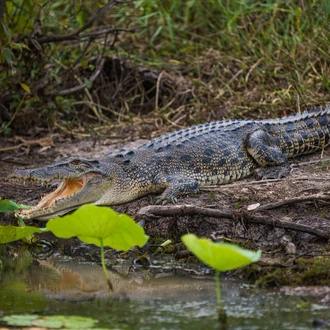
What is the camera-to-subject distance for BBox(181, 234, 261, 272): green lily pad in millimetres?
3971

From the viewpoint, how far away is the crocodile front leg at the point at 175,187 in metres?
6.64

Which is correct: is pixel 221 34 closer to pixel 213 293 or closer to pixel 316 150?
pixel 316 150

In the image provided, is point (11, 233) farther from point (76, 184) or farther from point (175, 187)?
point (175, 187)

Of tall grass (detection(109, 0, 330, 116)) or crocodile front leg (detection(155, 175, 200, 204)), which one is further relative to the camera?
tall grass (detection(109, 0, 330, 116))

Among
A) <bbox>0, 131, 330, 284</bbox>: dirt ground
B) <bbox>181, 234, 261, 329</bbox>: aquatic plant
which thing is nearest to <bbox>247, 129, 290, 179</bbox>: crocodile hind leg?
<bbox>0, 131, 330, 284</bbox>: dirt ground

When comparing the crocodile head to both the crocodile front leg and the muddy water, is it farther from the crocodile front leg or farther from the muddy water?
the muddy water

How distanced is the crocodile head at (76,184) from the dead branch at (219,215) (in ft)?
2.26

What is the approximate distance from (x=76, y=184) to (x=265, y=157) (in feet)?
5.52

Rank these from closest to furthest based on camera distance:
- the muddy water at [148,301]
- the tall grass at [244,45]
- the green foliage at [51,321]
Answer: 1. the green foliage at [51,321]
2. the muddy water at [148,301]
3. the tall grass at [244,45]

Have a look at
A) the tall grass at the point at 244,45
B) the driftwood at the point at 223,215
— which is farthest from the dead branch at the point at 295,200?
the tall grass at the point at 244,45

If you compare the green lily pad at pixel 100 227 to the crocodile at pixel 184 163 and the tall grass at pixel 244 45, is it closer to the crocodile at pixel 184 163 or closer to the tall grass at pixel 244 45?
the crocodile at pixel 184 163

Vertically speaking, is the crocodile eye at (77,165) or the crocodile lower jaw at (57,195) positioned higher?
the crocodile eye at (77,165)

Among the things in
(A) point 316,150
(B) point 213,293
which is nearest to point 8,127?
(A) point 316,150

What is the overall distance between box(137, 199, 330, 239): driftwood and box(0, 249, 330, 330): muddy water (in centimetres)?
71
